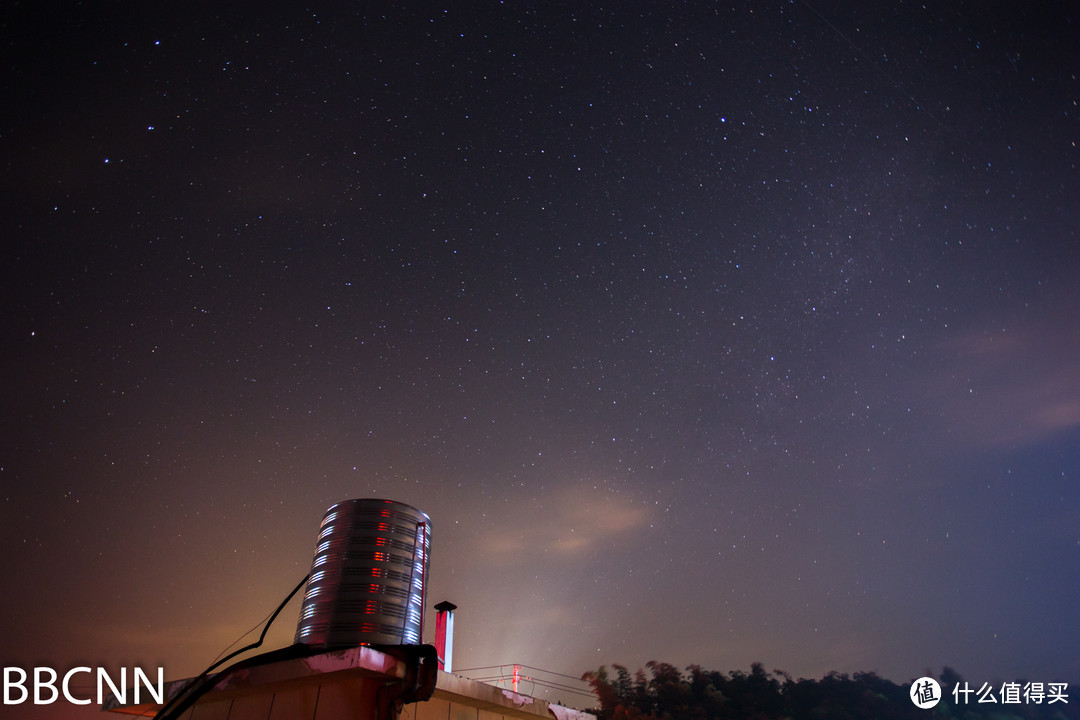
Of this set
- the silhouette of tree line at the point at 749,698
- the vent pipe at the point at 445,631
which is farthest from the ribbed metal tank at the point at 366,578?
the silhouette of tree line at the point at 749,698

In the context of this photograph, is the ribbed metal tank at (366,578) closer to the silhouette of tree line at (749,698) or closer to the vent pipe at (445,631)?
the vent pipe at (445,631)

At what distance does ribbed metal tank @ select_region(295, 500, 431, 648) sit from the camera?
516cm

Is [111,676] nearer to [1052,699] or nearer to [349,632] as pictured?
[349,632]

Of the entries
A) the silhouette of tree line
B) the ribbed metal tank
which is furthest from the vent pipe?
the silhouette of tree line

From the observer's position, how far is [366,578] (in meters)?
5.32

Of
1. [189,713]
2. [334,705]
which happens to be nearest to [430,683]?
[334,705]

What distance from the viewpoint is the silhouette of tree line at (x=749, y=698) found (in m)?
38.8

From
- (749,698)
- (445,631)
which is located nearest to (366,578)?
(445,631)

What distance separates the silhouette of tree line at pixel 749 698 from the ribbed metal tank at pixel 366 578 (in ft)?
119

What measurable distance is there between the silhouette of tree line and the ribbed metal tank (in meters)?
36.4

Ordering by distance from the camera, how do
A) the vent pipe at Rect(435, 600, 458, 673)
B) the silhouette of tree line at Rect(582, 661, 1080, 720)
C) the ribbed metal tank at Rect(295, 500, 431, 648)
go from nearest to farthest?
the ribbed metal tank at Rect(295, 500, 431, 648)
the vent pipe at Rect(435, 600, 458, 673)
the silhouette of tree line at Rect(582, 661, 1080, 720)

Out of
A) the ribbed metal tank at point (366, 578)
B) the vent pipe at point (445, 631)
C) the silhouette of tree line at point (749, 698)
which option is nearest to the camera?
the ribbed metal tank at point (366, 578)

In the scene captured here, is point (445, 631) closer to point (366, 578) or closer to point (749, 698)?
point (366, 578)

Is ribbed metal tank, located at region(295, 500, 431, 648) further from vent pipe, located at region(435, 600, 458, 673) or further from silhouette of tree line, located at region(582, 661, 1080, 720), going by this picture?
silhouette of tree line, located at region(582, 661, 1080, 720)
